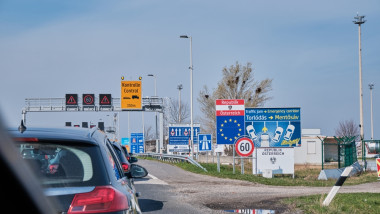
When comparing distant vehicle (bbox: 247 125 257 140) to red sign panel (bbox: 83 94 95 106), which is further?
red sign panel (bbox: 83 94 95 106)

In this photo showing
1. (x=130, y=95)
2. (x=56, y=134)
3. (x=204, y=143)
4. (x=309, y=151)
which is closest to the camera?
(x=56, y=134)

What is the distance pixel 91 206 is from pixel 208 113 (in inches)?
2127

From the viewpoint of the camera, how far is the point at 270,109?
93.0ft

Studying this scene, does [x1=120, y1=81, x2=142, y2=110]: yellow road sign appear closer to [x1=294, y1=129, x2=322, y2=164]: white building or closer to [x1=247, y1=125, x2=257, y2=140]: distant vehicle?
[x1=294, y1=129, x2=322, y2=164]: white building

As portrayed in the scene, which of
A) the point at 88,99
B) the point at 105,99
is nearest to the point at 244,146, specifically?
the point at 105,99

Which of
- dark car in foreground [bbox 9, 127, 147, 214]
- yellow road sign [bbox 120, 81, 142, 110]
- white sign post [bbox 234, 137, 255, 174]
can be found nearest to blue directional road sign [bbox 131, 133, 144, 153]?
yellow road sign [bbox 120, 81, 142, 110]

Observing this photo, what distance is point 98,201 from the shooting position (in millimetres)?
4324

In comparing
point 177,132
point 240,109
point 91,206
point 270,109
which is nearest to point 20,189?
point 91,206

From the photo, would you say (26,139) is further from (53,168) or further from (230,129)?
(230,129)

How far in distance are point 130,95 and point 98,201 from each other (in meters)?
46.7

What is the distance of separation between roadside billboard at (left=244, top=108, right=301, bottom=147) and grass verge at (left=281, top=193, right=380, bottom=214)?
14.3 metres

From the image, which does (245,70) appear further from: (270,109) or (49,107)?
(270,109)

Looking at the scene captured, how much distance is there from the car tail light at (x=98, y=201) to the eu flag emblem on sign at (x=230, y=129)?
21.6 m

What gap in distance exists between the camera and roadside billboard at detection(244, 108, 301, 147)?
2827 centimetres
